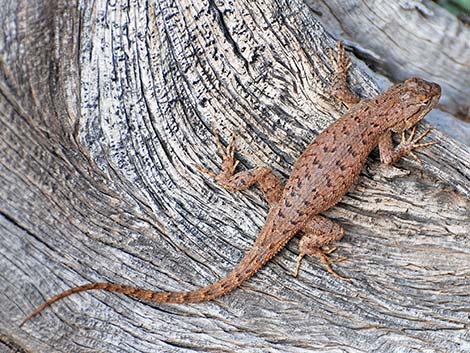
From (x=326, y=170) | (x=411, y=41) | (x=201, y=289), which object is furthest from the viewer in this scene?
(x=411, y=41)

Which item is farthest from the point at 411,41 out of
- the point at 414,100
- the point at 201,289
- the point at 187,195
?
the point at 201,289

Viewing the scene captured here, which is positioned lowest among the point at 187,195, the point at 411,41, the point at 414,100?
the point at 187,195

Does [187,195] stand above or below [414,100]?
below

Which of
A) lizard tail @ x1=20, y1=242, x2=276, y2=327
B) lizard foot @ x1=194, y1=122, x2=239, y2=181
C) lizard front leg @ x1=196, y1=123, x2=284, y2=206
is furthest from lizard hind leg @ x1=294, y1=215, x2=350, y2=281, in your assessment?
lizard foot @ x1=194, y1=122, x2=239, y2=181

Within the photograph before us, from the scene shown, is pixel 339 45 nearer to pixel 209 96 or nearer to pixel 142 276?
pixel 209 96

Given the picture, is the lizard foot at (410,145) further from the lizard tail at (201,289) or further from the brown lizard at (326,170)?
the lizard tail at (201,289)

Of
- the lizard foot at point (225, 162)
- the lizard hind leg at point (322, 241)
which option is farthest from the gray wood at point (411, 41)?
the lizard foot at point (225, 162)

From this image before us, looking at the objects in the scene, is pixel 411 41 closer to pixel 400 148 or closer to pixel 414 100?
pixel 414 100
